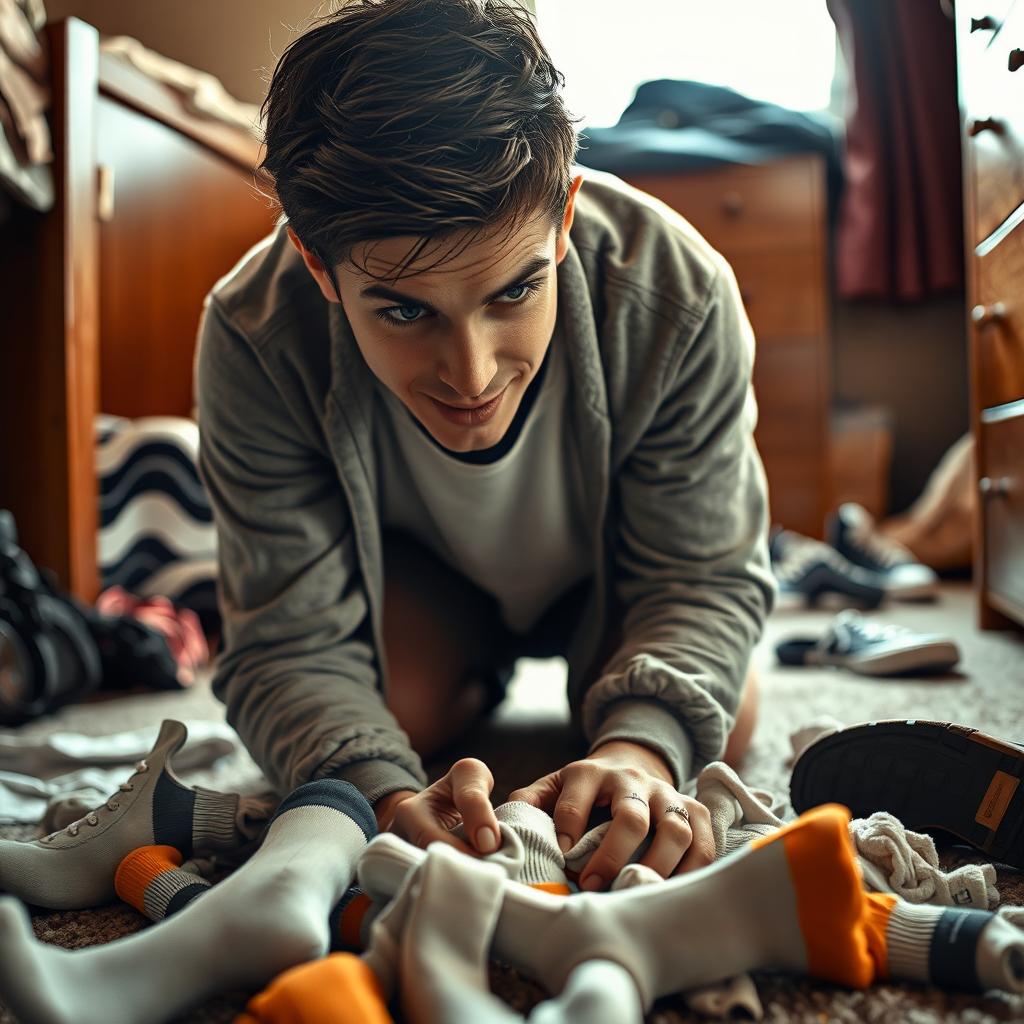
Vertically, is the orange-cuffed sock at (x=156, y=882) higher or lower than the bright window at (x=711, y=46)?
lower

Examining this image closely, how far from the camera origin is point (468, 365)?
577 mm

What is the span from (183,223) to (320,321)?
1097mm

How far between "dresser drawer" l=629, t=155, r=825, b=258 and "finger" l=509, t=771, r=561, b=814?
1.82 metres

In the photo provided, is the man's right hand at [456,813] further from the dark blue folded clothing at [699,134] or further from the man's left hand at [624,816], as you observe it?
the dark blue folded clothing at [699,134]

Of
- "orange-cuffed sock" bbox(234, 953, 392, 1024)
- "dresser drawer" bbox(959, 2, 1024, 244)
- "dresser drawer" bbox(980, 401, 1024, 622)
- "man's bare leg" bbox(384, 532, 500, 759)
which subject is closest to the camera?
"orange-cuffed sock" bbox(234, 953, 392, 1024)

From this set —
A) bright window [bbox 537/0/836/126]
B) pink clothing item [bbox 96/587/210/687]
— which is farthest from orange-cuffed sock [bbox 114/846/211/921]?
bright window [bbox 537/0/836/126]

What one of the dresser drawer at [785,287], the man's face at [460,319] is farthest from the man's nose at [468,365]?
the dresser drawer at [785,287]

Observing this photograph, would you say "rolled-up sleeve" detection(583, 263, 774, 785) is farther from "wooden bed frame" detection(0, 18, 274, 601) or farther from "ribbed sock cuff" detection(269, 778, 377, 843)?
"wooden bed frame" detection(0, 18, 274, 601)

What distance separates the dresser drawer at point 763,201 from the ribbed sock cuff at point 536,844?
187 centimetres

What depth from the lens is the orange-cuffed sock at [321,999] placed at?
0.35 m

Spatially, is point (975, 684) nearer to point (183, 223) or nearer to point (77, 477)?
point (77, 477)

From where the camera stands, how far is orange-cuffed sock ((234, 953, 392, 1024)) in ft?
1.16

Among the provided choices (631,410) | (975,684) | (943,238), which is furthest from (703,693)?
(943,238)

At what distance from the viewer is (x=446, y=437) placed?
Result: 0.66 meters
